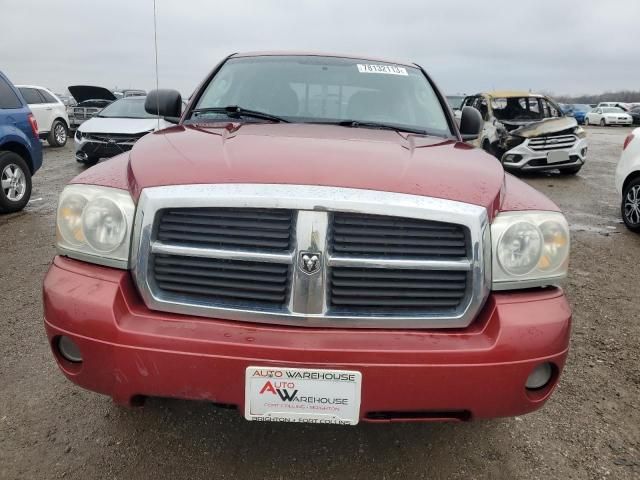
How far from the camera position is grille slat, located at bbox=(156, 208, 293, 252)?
1.68 metres

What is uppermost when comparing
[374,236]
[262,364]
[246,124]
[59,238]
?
[246,124]

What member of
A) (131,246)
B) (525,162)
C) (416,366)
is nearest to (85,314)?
(131,246)

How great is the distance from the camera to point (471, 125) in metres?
3.41

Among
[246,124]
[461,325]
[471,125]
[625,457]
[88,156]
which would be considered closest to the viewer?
[461,325]

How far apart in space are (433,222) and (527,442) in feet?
4.31

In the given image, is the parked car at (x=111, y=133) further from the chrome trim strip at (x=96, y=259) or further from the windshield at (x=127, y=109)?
the chrome trim strip at (x=96, y=259)

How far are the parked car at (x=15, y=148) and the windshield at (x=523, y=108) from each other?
989cm

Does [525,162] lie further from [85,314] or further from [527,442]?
[85,314]

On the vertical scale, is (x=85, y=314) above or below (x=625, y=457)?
above

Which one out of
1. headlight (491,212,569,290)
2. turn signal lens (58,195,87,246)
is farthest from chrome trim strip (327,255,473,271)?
turn signal lens (58,195,87,246)

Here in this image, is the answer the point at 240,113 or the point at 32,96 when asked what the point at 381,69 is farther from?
the point at 32,96

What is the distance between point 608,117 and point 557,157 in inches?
1130

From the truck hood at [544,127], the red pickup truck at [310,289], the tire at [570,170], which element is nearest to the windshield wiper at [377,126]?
the red pickup truck at [310,289]

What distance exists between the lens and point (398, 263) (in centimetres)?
170
